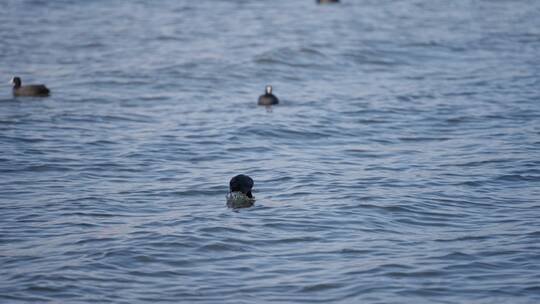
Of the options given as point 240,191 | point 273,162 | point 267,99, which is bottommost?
point 273,162

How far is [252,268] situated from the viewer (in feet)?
42.0

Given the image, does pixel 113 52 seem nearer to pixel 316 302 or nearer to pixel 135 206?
pixel 135 206

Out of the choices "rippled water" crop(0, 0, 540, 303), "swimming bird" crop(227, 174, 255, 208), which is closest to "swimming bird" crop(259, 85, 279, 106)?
"rippled water" crop(0, 0, 540, 303)

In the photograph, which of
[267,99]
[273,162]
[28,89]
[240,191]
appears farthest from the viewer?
[28,89]

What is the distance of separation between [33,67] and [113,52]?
A: 3.31m

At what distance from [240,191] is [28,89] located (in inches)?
448

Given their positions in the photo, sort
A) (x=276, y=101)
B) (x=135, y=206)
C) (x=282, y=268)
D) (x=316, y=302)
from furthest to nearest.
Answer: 1. (x=276, y=101)
2. (x=135, y=206)
3. (x=282, y=268)
4. (x=316, y=302)

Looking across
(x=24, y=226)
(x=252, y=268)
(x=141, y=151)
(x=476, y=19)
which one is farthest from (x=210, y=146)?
(x=476, y=19)

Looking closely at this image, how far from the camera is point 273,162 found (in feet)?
63.7

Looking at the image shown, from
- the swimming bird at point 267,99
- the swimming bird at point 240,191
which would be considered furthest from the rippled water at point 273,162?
the swimming bird at point 267,99

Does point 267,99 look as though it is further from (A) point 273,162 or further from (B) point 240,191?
(B) point 240,191

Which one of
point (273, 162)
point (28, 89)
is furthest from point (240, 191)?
point (28, 89)

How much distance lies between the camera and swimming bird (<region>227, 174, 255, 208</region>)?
15533 millimetres

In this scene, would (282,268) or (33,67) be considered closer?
(282,268)
